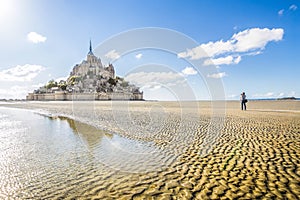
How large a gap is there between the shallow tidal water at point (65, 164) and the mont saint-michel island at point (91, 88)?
382 feet

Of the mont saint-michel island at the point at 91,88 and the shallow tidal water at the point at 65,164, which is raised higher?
the mont saint-michel island at the point at 91,88

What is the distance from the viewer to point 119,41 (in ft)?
67.3

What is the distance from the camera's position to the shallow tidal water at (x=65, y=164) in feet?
16.9

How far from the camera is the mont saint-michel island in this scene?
468 ft

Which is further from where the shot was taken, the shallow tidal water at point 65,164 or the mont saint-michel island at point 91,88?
the mont saint-michel island at point 91,88

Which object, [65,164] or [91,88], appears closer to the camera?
[65,164]

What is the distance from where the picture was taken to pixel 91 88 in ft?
550

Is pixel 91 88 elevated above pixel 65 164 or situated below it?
above

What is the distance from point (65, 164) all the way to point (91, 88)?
552ft

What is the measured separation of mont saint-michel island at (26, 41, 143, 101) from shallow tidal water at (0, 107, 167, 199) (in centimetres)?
11636

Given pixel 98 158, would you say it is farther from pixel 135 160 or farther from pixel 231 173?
pixel 231 173

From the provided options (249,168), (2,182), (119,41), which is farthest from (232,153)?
(119,41)

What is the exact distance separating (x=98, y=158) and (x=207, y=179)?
4416 millimetres

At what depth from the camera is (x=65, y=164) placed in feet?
23.1
